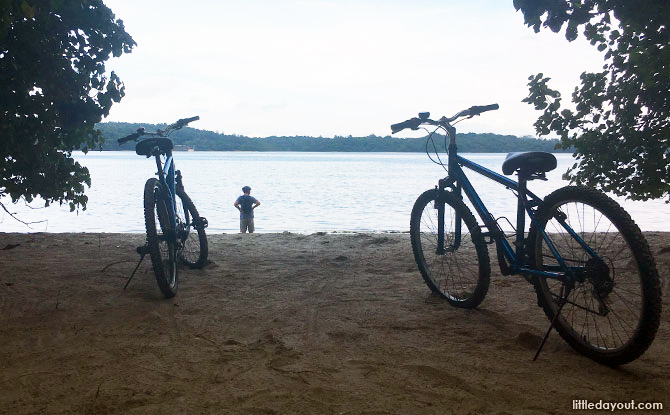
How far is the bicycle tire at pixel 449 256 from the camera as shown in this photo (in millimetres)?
3938

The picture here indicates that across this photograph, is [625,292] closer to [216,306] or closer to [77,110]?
[216,306]

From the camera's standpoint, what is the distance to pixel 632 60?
17.5 feet

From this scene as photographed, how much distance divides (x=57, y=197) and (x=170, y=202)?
10.1ft

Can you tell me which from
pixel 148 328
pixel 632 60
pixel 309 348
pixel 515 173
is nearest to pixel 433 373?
pixel 309 348

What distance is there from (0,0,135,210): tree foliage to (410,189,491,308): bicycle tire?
403 cm

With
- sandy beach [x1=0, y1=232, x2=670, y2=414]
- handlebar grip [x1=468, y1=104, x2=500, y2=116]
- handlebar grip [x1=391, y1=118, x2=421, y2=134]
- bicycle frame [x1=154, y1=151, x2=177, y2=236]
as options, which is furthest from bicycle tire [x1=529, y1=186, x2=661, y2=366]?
bicycle frame [x1=154, y1=151, x2=177, y2=236]

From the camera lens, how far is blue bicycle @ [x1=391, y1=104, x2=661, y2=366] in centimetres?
277

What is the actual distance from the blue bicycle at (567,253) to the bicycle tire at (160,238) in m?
2.01

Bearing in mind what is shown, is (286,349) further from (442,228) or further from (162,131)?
(162,131)

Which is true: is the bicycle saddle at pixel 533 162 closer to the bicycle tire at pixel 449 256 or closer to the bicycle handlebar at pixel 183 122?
the bicycle tire at pixel 449 256

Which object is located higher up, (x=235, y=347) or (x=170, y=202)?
(x=170, y=202)

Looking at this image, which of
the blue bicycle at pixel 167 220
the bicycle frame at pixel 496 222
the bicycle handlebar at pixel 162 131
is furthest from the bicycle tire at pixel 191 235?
the bicycle frame at pixel 496 222

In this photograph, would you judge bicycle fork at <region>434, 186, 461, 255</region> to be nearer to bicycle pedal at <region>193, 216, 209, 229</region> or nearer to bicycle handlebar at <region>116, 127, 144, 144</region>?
bicycle pedal at <region>193, 216, 209, 229</region>

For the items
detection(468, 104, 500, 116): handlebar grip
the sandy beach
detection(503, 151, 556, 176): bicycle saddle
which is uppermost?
detection(468, 104, 500, 116): handlebar grip
